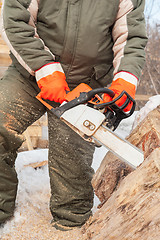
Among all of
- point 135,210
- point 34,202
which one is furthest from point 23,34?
point 34,202

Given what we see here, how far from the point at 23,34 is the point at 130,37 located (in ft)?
2.39

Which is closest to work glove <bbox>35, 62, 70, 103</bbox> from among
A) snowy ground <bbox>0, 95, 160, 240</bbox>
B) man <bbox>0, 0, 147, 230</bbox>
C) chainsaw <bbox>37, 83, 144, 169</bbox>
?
man <bbox>0, 0, 147, 230</bbox>

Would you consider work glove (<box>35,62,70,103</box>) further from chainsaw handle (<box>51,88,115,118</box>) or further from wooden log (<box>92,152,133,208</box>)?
wooden log (<box>92,152,133,208</box>)

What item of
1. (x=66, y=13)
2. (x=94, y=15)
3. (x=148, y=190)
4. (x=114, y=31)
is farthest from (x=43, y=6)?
(x=148, y=190)

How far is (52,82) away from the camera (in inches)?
64.9

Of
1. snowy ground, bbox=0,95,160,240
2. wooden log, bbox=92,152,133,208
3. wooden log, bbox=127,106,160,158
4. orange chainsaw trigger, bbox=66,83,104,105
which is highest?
orange chainsaw trigger, bbox=66,83,104,105

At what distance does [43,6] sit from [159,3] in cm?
631

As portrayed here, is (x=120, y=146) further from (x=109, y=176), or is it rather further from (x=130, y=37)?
(x=130, y=37)

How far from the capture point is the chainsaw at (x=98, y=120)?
4.71ft

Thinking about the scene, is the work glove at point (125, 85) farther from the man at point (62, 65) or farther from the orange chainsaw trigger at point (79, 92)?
the orange chainsaw trigger at point (79, 92)

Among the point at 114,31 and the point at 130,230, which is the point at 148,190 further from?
the point at 114,31

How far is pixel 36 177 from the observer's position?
2.74m

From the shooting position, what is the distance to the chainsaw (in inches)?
56.5

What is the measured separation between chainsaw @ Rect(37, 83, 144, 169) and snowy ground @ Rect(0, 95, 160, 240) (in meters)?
0.65
